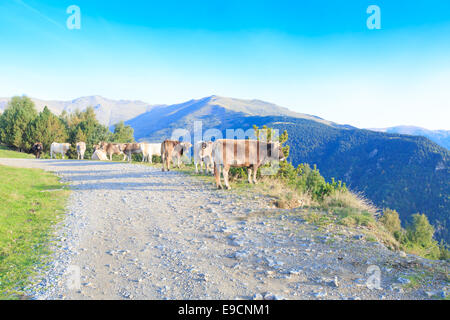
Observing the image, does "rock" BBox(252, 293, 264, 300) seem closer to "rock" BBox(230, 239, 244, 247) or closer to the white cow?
"rock" BBox(230, 239, 244, 247)

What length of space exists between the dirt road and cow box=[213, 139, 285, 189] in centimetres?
356

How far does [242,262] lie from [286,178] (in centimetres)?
1262

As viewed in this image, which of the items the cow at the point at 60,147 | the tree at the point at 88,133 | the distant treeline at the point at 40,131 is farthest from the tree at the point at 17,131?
the cow at the point at 60,147

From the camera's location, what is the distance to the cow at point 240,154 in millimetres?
12539

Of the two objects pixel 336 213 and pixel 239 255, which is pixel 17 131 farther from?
pixel 336 213

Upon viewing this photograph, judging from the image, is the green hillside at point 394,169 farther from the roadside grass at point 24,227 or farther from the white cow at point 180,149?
the roadside grass at point 24,227

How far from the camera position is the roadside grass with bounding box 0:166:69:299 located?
15.3 feet

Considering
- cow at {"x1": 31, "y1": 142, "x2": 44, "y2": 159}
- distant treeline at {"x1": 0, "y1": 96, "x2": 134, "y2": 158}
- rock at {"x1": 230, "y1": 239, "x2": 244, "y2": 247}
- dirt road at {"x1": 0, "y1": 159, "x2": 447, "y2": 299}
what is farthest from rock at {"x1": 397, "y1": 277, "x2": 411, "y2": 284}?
distant treeline at {"x1": 0, "y1": 96, "x2": 134, "y2": 158}

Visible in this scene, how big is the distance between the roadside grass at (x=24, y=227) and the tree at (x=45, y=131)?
140ft

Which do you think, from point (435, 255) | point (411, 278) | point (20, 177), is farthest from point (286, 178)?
point (20, 177)

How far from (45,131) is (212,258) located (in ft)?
186

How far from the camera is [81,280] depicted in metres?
4.43

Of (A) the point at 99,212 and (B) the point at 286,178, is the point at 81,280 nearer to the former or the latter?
(A) the point at 99,212

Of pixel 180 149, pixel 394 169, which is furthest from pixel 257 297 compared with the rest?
pixel 394 169
